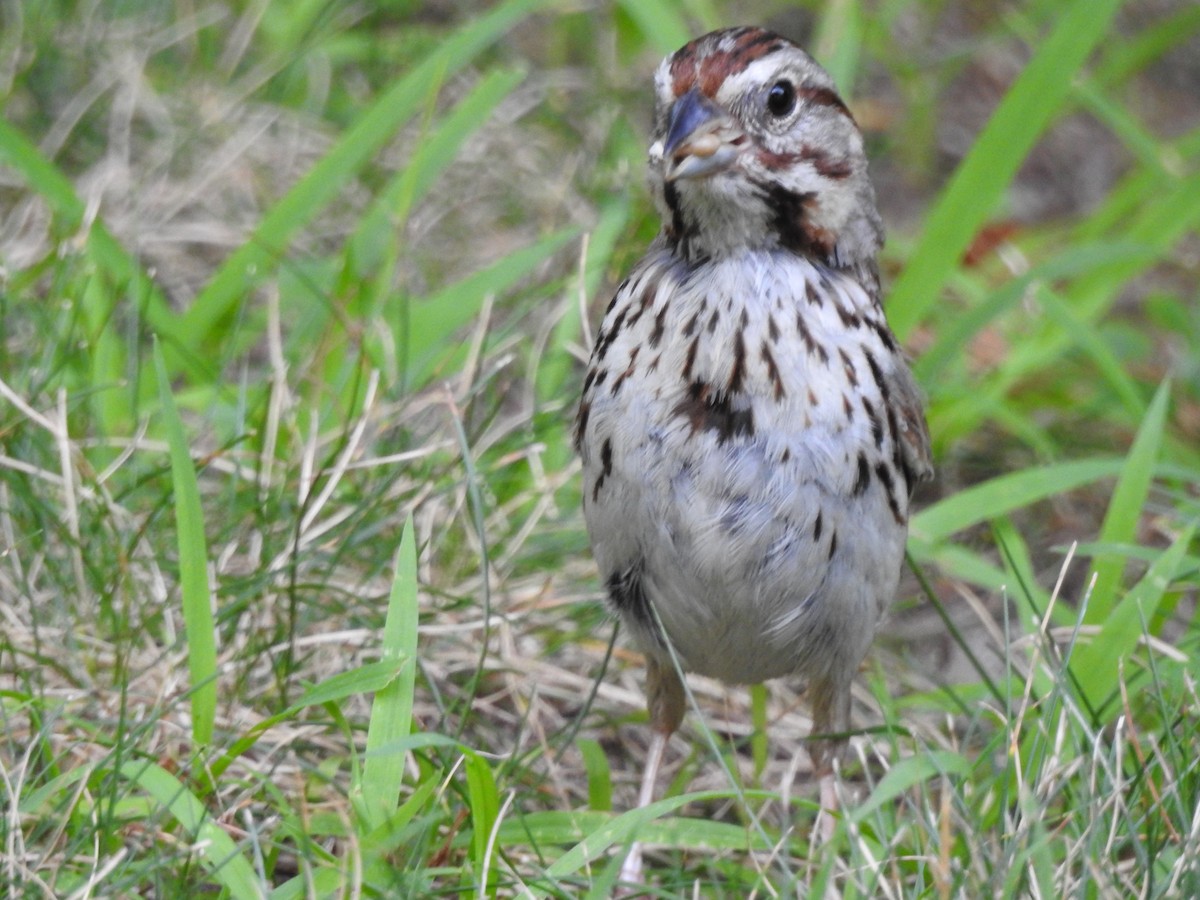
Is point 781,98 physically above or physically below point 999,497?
above

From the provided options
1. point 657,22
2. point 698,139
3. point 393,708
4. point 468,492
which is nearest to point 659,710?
point 468,492

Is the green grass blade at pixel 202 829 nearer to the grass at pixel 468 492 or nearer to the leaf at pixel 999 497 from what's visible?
the grass at pixel 468 492

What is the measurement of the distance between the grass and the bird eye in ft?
2.64

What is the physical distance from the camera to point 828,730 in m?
3.16

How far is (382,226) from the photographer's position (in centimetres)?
413

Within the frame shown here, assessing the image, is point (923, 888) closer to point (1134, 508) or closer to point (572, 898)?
point (572, 898)

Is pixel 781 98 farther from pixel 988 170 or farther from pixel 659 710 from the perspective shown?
pixel 988 170

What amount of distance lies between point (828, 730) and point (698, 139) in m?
1.13

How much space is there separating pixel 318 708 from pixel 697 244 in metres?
1.00

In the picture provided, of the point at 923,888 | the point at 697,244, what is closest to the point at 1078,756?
the point at 923,888

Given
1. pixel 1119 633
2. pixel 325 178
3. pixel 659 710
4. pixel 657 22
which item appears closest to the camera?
pixel 1119 633

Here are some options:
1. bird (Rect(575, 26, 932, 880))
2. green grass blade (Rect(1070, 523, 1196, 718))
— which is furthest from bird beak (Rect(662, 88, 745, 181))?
green grass blade (Rect(1070, 523, 1196, 718))

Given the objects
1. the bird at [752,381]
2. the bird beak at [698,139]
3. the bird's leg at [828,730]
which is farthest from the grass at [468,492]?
the bird beak at [698,139]

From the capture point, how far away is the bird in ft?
8.71
